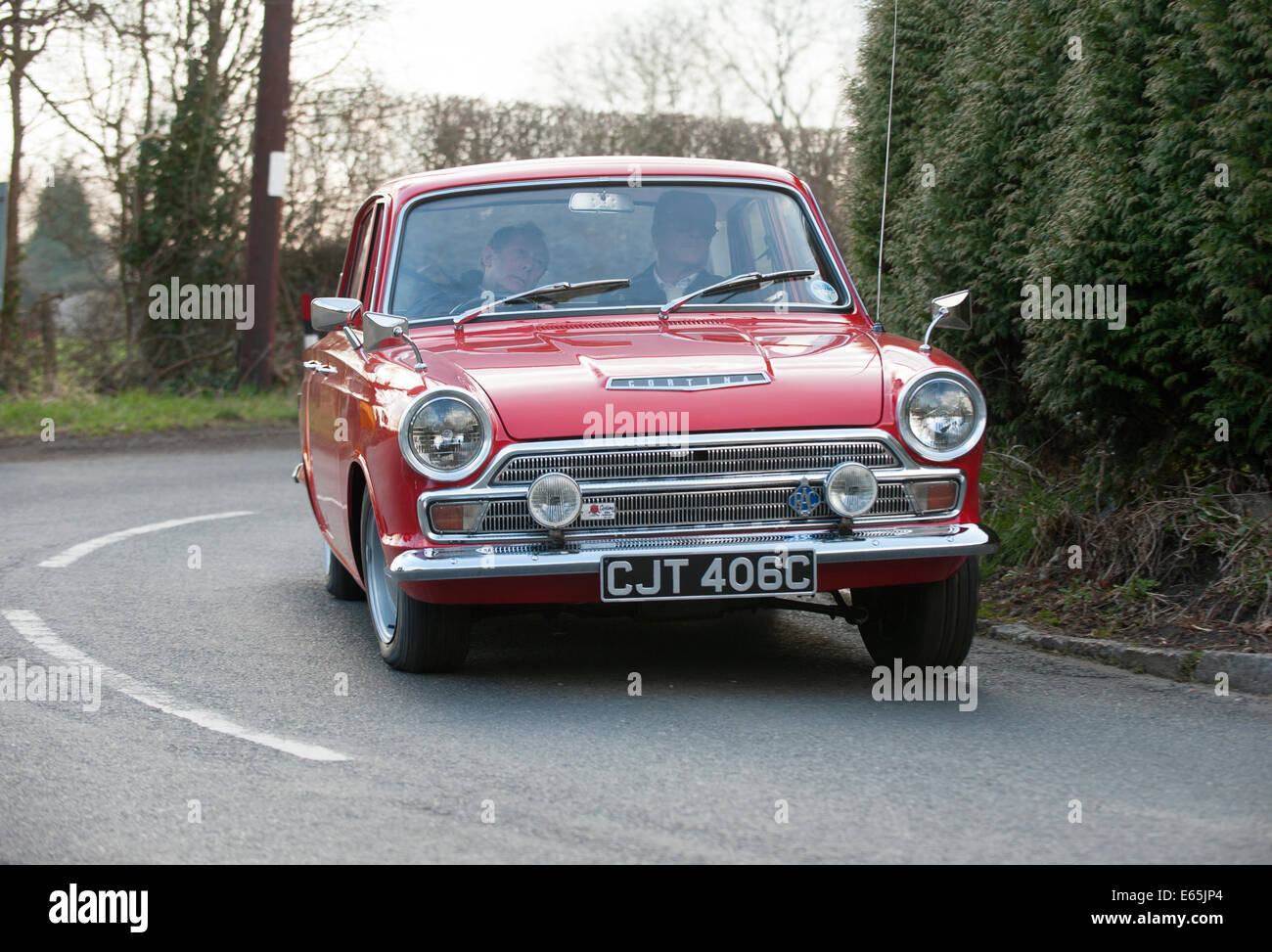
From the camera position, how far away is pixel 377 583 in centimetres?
637

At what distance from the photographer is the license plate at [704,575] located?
5.44 meters

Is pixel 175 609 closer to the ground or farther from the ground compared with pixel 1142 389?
closer to the ground

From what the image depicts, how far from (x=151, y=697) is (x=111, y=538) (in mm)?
4605

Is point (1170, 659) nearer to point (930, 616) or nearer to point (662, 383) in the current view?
point (930, 616)

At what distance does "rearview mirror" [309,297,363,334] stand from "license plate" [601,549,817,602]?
5.64 ft

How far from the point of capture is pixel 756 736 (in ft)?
17.0

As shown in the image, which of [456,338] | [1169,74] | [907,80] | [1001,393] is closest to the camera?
[456,338]

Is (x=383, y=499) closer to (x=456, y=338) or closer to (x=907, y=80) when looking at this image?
(x=456, y=338)

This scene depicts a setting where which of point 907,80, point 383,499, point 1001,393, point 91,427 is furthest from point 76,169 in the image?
point 383,499

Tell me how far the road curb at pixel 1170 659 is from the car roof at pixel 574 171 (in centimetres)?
215

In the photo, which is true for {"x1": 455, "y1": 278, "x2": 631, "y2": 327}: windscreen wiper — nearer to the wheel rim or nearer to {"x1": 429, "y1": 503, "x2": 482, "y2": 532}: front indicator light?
the wheel rim

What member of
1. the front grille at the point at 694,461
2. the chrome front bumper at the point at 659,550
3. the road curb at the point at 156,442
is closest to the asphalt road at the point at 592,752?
the chrome front bumper at the point at 659,550

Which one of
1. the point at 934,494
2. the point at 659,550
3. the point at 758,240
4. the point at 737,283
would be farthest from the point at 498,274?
the point at 934,494

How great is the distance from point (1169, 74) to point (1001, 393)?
2325 millimetres
